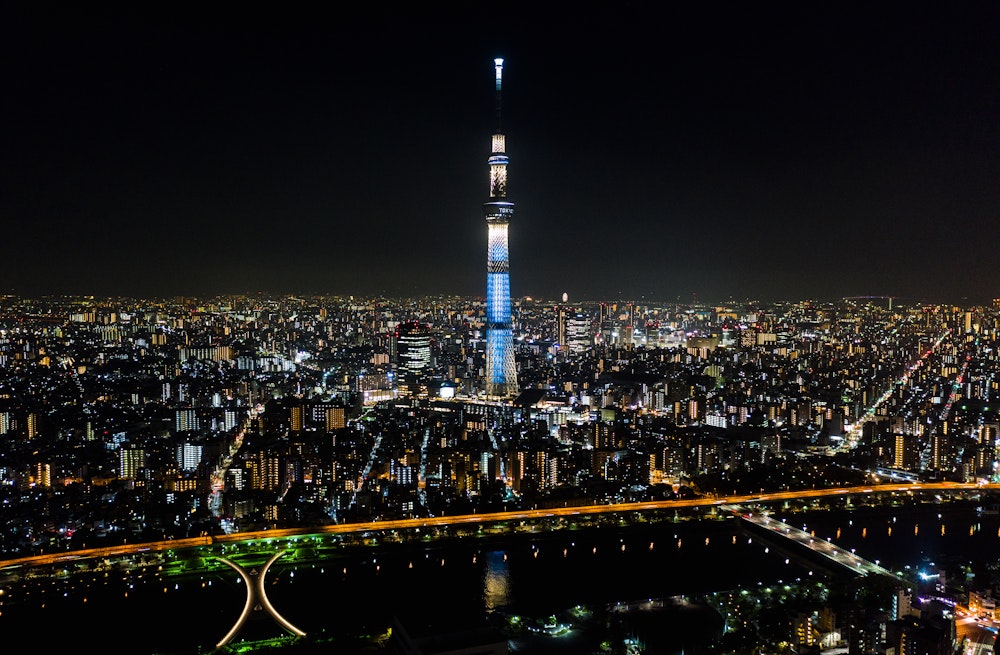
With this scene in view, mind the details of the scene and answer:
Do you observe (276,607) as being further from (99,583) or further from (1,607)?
(1,607)

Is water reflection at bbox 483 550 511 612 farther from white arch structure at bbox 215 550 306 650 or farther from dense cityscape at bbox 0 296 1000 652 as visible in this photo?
white arch structure at bbox 215 550 306 650

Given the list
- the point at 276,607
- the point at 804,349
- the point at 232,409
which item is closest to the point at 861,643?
Answer: the point at 276,607

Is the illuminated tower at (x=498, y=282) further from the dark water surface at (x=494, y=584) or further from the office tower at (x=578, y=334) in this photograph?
the office tower at (x=578, y=334)

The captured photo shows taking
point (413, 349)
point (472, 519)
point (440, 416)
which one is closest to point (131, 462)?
point (472, 519)

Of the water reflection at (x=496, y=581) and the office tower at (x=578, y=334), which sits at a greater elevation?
the office tower at (x=578, y=334)

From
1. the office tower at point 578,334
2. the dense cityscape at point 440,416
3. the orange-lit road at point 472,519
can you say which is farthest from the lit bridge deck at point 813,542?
the office tower at point 578,334

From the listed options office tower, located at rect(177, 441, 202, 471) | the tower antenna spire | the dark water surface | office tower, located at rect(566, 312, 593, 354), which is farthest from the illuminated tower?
office tower, located at rect(566, 312, 593, 354)
